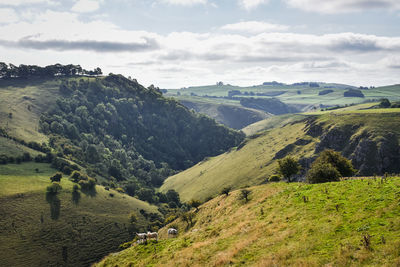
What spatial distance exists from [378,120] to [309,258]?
14891 centimetres

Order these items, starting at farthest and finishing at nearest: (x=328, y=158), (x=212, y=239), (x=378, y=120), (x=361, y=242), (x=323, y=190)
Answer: (x=378, y=120), (x=328, y=158), (x=323, y=190), (x=212, y=239), (x=361, y=242)

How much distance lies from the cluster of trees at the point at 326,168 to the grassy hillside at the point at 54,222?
8718 cm

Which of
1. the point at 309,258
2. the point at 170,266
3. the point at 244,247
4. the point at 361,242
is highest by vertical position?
the point at 361,242

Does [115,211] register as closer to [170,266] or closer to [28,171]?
[28,171]

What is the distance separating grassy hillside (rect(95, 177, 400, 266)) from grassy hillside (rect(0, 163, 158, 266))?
77.7 m

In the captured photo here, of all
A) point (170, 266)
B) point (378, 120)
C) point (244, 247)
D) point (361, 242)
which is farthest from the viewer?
point (378, 120)

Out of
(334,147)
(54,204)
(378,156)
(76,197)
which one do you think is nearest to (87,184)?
(76,197)

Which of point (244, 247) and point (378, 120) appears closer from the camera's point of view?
point (244, 247)

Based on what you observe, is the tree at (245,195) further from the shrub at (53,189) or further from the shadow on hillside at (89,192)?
the shadow on hillside at (89,192)

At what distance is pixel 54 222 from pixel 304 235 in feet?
403

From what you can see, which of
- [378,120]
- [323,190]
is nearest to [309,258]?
[323,190]

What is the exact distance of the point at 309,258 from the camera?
23969 mm

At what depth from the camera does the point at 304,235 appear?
28.7 m

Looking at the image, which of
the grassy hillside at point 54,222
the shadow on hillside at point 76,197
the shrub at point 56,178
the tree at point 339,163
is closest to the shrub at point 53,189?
the grassy hillside at point 54,222
